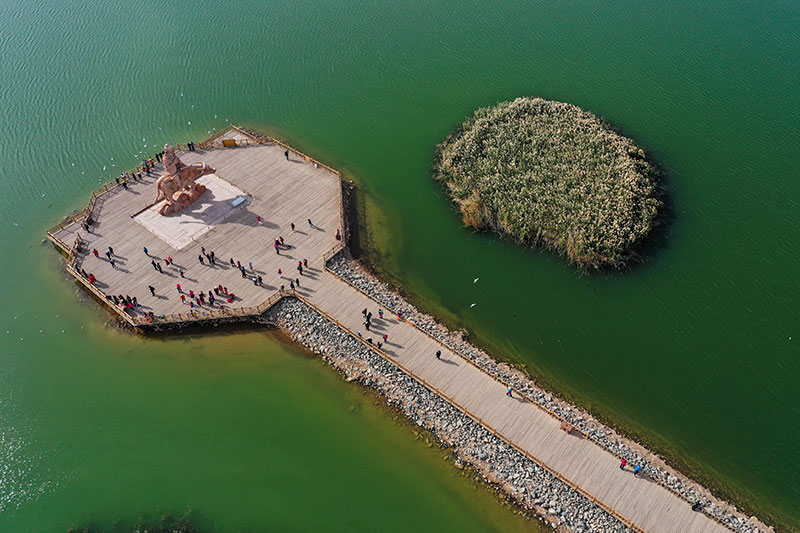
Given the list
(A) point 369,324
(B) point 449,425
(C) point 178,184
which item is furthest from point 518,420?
(C) point 178,184

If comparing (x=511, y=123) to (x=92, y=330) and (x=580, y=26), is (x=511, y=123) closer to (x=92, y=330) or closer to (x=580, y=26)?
(x=580, y=26)

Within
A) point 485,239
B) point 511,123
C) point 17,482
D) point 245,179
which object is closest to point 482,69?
point 511,123

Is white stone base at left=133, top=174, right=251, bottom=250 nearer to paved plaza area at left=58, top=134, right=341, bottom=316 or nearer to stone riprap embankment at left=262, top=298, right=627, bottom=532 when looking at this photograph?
paved plaza area at left=58, top=134, right=341, bottom=316

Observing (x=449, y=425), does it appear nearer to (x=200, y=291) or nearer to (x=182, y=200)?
(x=200, y=291)

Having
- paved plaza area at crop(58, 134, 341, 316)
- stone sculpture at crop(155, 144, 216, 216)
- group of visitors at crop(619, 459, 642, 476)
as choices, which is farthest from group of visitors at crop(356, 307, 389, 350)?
stone sculpture at crop(155, 144, 216, 216)

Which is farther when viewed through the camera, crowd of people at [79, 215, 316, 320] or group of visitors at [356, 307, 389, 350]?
crowd of people at [79, 215, 316, 320]

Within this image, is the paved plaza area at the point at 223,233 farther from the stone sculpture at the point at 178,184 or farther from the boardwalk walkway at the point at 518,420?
the boardwalk walkway at the point at 518,420
